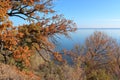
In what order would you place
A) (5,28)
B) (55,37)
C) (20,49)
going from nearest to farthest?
(5,28), (20,49), (55,37)

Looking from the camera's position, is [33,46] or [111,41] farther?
[111,41]

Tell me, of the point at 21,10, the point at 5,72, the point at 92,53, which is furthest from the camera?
the point at 92,53

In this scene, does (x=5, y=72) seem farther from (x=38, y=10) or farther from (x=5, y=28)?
(x=38, y=10)

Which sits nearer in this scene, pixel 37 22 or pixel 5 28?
pixel 5 28

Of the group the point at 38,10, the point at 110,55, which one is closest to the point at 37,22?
the point at 38,10

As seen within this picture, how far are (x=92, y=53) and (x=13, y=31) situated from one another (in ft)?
72.4

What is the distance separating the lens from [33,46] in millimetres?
25594

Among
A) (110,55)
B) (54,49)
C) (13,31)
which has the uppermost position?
(13,31)

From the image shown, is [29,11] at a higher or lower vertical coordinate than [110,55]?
higher

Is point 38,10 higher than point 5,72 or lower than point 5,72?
higher

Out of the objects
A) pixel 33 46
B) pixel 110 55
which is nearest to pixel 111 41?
pixel 110 55

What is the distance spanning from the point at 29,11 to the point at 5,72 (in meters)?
16.7

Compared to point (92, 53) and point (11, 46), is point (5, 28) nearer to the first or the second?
point (11, 46)

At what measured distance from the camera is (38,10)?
83.6 feet
